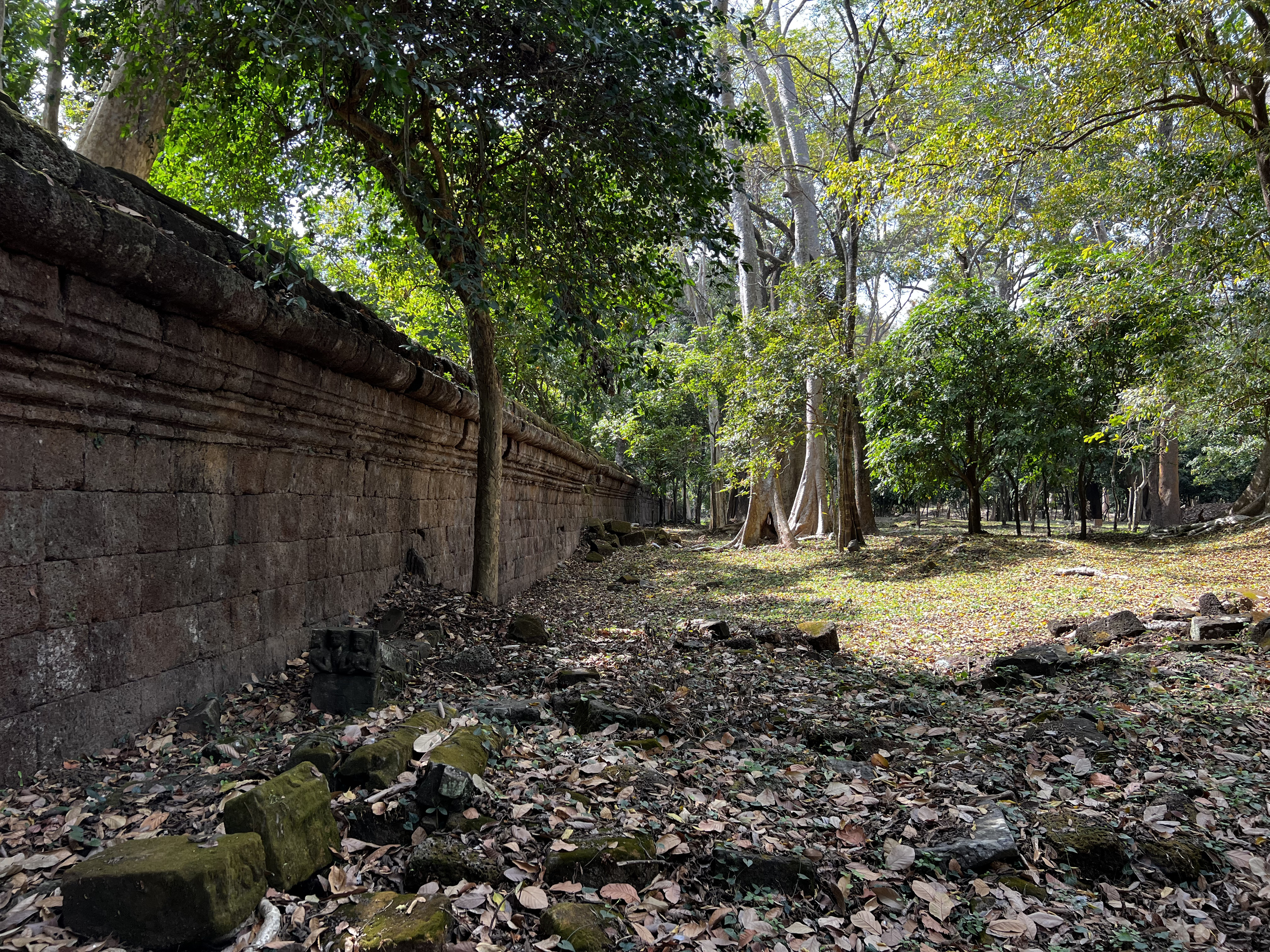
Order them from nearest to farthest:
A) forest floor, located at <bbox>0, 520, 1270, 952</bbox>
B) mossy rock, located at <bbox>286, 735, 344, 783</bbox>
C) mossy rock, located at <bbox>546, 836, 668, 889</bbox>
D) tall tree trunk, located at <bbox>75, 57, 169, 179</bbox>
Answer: forest floor, located at <bbox>0, 520, 1270, 952</bbox> < mossy rock, located at <bbox>546, 836, 668, 889</bbox> < mossy rock, located at <bbox>286, 735, 344, 783</bbox> < tall tree trunk, located at <bbox>75, 57, 169, 179</bbox>

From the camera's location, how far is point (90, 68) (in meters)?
7.01

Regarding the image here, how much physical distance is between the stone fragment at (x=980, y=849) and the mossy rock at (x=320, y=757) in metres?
2.20

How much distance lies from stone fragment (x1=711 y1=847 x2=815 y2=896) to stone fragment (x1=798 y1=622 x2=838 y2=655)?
3898mm

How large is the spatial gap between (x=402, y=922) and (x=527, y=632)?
3.80 meters

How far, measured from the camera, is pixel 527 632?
5875 mm


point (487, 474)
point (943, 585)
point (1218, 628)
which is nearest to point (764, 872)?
point (487, 474)

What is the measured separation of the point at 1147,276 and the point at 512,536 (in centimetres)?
971

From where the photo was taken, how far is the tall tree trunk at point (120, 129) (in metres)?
7.04

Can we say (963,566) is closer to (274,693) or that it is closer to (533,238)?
(533,238)

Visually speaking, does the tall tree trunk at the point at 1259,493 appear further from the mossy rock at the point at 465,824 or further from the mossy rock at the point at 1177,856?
the mossy rock at the point at 465,824

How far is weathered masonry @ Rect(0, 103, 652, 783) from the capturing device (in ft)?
8.36

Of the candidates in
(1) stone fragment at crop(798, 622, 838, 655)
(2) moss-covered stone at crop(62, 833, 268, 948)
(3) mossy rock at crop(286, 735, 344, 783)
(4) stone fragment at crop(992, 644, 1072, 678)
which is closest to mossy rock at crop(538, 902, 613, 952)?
(2) moss-covered stone at crop(62, 833, 268, 948)

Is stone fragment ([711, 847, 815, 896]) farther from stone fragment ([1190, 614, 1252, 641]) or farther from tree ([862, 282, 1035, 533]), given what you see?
tree ([862, 282, 1035, 533])

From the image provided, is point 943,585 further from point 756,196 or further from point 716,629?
point 756,196
